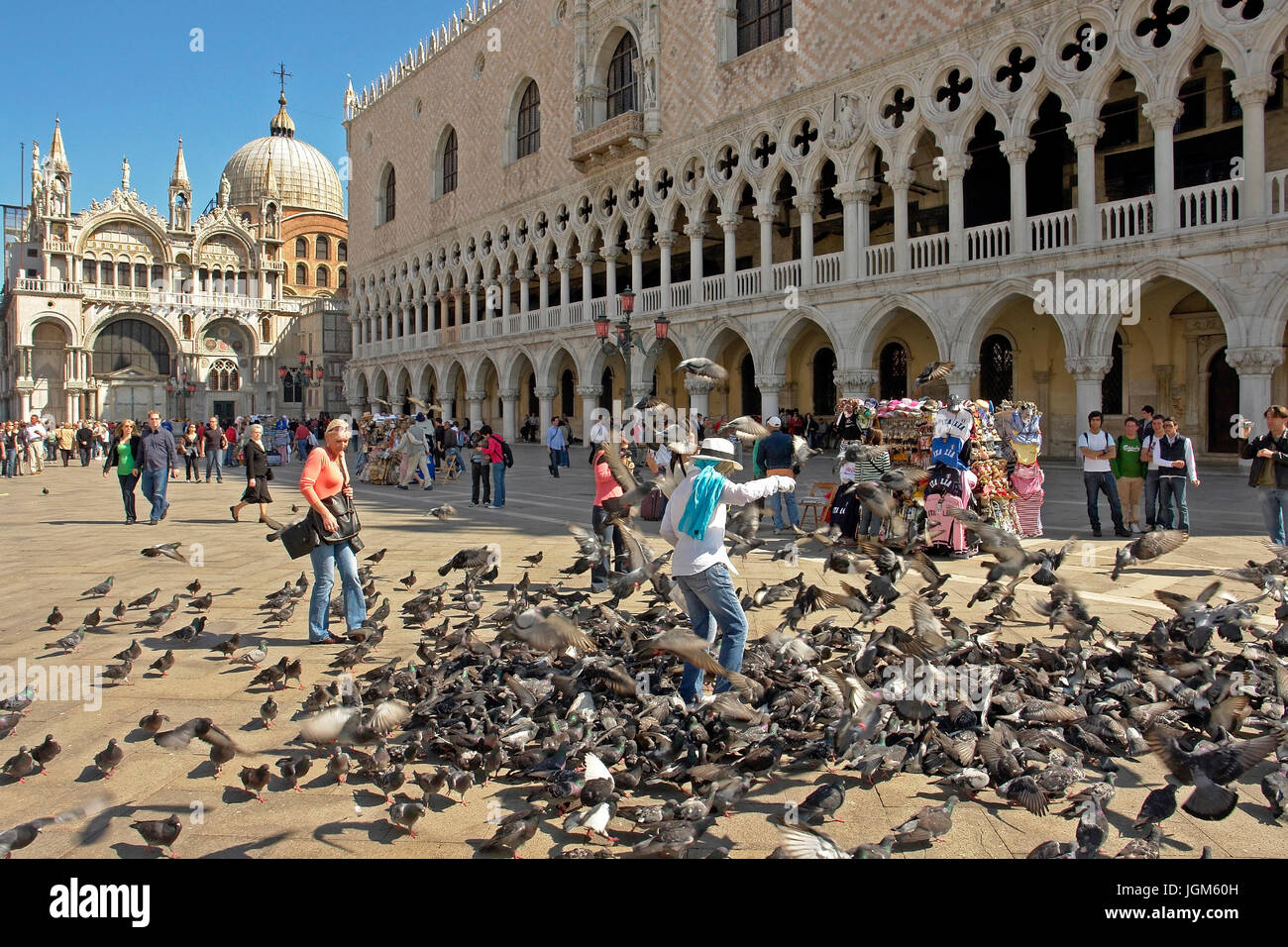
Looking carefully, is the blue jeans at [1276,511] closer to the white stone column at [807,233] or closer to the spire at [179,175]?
the white stone column at [807,233]

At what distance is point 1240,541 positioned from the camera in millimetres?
9008

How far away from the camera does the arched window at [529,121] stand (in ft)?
105

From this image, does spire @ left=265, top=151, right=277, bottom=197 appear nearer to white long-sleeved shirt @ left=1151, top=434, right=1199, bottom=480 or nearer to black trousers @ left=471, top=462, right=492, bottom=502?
black trousers @ left=471, top=462, right=492, bottom=502

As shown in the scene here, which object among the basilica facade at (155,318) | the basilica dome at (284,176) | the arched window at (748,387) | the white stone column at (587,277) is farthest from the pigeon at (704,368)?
the basilica dome at (284,176)

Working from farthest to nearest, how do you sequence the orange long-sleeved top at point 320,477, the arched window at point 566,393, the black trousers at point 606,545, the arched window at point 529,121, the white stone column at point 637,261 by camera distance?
the arched window at point 566,393
the arched window at point 529,121
the white stone column at point 637,261
the black trousers at point 606,545
the orange long-sleeved top at point 320,477

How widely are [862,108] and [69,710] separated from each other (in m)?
19.2

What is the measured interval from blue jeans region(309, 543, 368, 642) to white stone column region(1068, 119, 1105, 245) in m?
15.2

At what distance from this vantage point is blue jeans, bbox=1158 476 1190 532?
9109 millimetres

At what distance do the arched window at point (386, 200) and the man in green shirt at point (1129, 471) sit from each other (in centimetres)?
3829

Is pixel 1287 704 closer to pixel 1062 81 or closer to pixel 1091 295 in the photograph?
pixel 1091 295

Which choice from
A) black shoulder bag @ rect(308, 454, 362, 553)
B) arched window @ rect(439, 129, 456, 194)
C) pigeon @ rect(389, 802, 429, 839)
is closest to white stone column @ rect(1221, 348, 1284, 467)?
black shoulder bag @ rect(308, 454, 362, 553)

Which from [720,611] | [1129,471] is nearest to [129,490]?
[720,611]

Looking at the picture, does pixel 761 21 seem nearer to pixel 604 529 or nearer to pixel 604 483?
pixel 604 483
